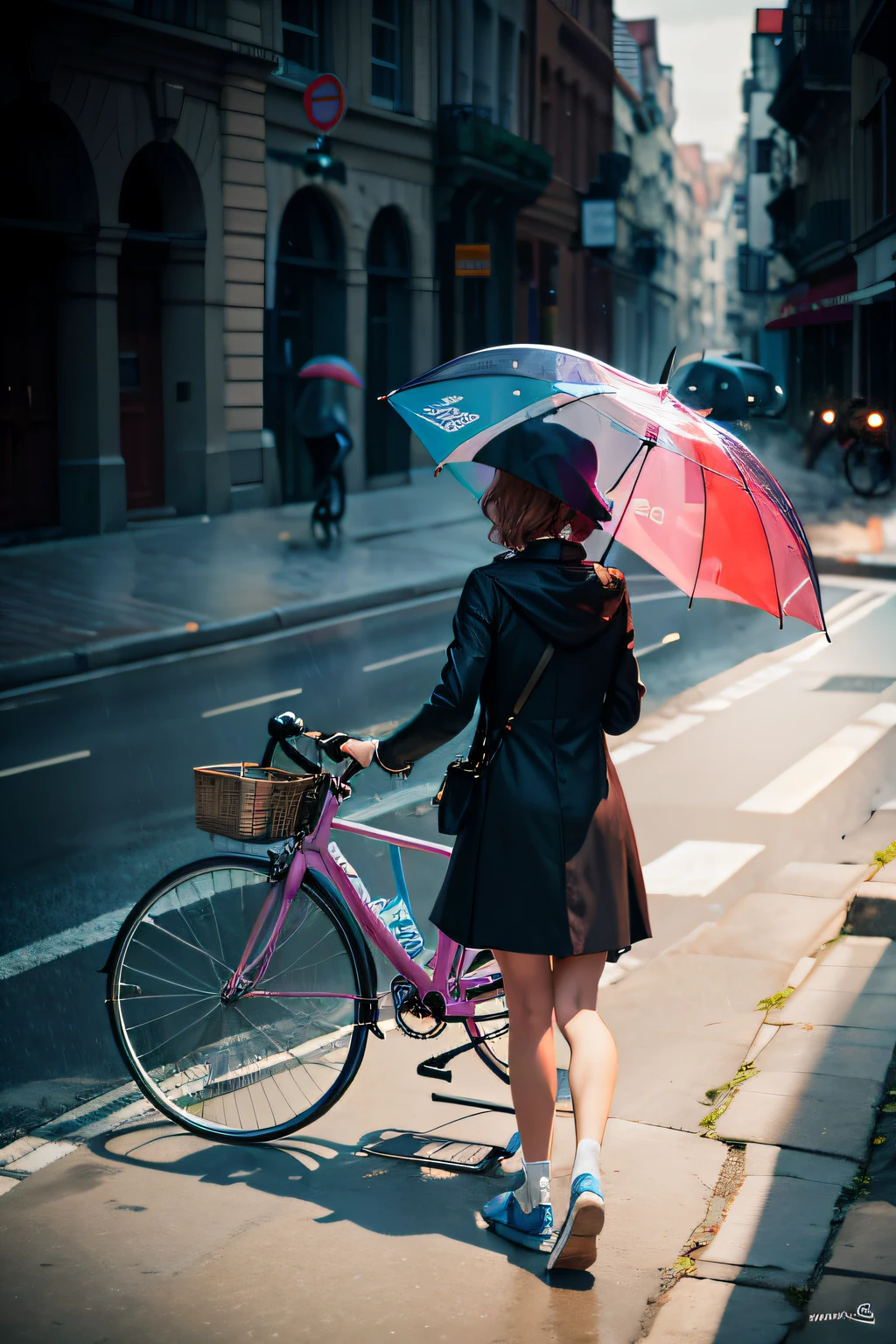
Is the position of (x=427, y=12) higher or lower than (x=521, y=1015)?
higher

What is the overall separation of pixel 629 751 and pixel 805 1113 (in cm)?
477

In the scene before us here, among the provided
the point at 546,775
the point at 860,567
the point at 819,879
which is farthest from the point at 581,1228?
the point at 860,567

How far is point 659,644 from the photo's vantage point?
39.6 ft

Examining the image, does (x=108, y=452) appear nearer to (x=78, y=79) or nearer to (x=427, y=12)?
(x=78, y=79)

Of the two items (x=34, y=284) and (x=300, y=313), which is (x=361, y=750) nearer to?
(x=34, y=284)

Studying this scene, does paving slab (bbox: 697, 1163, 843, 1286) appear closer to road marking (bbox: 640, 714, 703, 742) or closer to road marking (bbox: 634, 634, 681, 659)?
road marking (bbox: 640, 714, 703, 742)

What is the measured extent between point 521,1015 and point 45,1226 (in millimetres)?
1178

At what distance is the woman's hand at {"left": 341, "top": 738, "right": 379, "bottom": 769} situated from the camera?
3.49m

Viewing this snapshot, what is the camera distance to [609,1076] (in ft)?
11.1

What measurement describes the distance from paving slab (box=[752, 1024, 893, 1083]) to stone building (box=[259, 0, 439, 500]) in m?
18.3

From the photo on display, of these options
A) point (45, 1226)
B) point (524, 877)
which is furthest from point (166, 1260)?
point (524, 877)

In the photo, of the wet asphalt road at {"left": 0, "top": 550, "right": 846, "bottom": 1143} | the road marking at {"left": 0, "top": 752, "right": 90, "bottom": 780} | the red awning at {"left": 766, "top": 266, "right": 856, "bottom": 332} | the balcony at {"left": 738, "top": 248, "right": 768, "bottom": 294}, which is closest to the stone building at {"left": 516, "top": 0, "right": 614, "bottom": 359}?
the red awning at {"left": 766, "top": 266, "right": 856, "bottom": 332}

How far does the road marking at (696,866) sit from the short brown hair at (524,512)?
10.1 feet

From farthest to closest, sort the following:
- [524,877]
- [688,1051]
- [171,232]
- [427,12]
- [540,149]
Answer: [540,149] → [427,12] → [171,232] → [688,1051] → [524,877]
